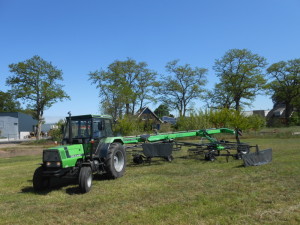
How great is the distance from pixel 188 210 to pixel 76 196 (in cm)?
299

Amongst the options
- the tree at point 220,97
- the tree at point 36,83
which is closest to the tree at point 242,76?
the tree at point 220,97

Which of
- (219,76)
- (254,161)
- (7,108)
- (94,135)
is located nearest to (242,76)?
(219,76)

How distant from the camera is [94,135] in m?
8.98

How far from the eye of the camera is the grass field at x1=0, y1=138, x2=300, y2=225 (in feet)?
18.1

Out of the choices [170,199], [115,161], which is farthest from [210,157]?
[170,199]

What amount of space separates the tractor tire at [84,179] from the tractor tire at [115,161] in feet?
3.80

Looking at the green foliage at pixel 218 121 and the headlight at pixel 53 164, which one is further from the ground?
the green foliage at pixel 218 121

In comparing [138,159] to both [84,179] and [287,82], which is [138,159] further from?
[287,82]

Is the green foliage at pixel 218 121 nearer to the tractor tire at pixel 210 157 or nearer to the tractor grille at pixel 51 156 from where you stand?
the tractor tire at pixel 210 157

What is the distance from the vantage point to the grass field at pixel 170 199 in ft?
18.1

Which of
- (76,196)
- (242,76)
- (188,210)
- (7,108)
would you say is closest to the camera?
(188,210)

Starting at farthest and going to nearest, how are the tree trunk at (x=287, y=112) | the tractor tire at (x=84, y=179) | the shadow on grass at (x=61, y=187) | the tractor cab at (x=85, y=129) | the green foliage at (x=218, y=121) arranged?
the tree trunk at (x=287, y=112) < the green foliage at (x=218, y=121) < the tractor cab at (x=85, y=129) < the shadow on grass at (x=61, y=187) < the tractor tire at (x=84, y=179)

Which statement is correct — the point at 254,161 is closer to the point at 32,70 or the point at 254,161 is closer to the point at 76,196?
the point at 76,196

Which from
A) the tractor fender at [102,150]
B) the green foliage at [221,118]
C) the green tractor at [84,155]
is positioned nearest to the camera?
the green tractor at [84,155]
